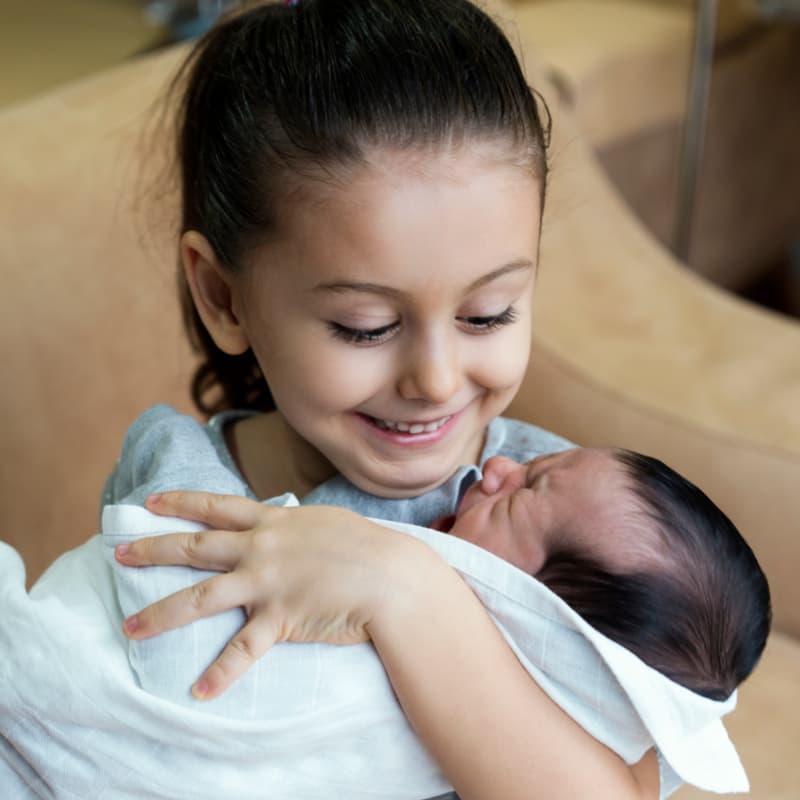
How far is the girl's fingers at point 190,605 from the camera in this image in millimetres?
845

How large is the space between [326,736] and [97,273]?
71cm

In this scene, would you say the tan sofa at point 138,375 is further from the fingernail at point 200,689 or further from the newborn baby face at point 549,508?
the fingernail at point 200,689

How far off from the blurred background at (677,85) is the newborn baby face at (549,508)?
146 centimetres

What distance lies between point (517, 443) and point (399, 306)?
32 centimetres

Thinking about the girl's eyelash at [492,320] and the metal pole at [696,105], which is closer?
the girl's eyelash at [492,320]

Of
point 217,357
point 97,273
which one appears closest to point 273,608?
point 217,357

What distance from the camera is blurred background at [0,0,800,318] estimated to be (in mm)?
2400

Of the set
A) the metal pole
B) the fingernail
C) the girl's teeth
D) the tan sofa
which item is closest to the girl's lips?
the girl's teeth

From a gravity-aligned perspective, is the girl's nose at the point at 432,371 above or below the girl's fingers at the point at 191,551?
above

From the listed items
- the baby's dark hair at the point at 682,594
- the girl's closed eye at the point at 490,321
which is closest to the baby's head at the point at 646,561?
the baby's dark hair at the point at 682,594

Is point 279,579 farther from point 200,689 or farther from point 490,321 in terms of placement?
point 490,321

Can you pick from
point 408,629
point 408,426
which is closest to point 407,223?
point 408,426

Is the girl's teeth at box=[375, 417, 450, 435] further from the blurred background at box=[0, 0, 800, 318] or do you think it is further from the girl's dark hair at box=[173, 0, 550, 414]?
the blurred background at box=[0, 0, 800, 318]

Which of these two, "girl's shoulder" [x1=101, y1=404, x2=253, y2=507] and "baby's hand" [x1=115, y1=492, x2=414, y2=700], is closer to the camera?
"baby's hand" [x1=115, y1=492, x2=414, y2=700]
